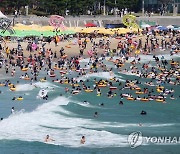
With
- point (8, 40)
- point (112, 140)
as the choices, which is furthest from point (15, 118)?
point (8, 40)

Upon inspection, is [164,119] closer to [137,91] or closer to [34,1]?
[137,91]

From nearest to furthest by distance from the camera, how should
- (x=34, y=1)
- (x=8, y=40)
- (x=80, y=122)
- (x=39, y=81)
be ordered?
(x=80, y=122)
(x=39, y=81)
(x=8, y=40)
(x=34, y=1)

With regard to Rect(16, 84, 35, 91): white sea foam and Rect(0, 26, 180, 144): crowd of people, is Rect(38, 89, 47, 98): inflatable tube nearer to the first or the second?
Rect(0, 26, 180, 144): crowd of people

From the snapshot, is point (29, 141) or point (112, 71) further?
point (112, 71)

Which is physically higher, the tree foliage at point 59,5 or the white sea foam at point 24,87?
the tree foliage at point 59,5

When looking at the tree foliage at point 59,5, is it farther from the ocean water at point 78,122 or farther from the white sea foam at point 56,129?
the white sea foam at point 56,129

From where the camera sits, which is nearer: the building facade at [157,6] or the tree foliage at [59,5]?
the tree foliage at [59,5]

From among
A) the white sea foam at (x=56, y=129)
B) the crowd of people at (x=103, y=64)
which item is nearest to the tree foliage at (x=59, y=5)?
the crowd of people at (x=103, y=64)
